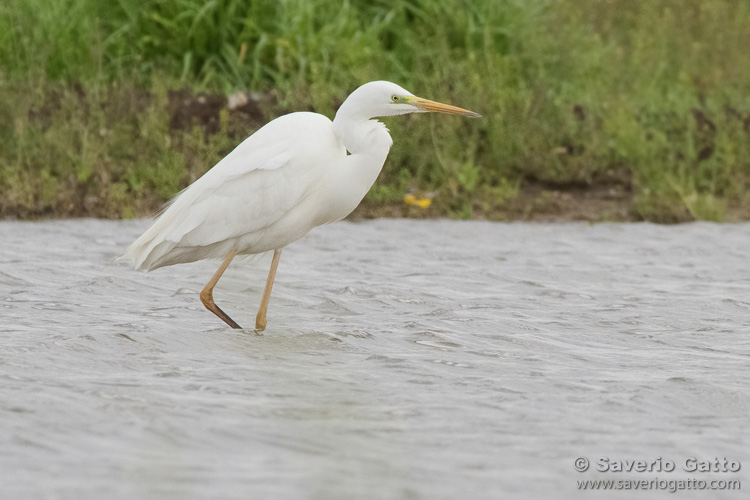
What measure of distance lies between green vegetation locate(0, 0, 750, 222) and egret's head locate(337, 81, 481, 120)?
4.69 metres

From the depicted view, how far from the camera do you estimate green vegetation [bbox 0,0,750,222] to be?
10438 millimetres

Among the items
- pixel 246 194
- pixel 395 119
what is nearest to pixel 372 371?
pixel 246 194

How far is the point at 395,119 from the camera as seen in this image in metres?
10.8

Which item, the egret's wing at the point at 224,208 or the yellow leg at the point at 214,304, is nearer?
the egret's wing at the point at 224,208

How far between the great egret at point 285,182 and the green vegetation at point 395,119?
166 inches

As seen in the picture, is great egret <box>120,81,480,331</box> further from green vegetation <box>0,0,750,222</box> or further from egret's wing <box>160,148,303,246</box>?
green vegetation <box>0,0,750,222</box>

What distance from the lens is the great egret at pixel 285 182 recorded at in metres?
5.73

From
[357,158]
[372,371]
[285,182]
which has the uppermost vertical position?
[357,158]

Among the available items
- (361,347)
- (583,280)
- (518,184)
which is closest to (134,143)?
(518,184)

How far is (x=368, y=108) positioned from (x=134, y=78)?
608 centimetres

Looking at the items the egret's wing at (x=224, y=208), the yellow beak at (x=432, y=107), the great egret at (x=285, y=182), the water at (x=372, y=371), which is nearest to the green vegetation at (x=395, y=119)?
the water at (x=372, y=371)

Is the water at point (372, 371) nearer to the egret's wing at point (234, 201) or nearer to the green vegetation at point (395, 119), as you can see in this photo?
the egret's wing at point (234, 201)

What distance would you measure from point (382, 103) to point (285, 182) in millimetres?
632

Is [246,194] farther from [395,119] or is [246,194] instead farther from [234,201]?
[395,119]
